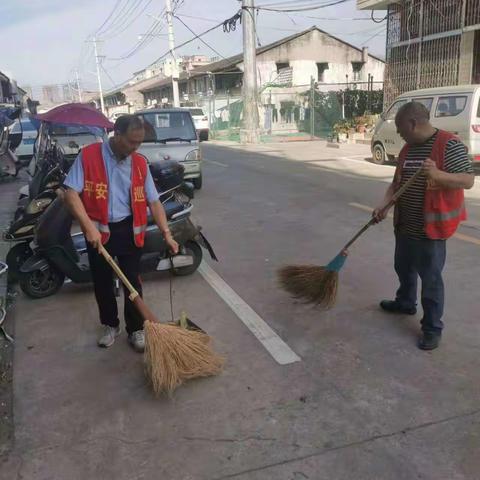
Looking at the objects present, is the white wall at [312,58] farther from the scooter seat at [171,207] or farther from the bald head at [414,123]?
the bald head at [414,123]

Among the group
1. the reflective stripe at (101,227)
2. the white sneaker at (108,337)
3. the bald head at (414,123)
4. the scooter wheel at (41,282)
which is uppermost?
the bald head at (414,123)

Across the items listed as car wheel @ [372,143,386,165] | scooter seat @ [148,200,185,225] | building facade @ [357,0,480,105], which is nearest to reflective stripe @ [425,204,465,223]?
scooter seat @ [148,200,185,225]

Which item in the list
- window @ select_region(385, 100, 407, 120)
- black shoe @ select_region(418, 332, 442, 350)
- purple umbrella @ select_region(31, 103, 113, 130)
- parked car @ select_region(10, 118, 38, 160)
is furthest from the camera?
parked car @ select_region(10, 118, 38, 160)

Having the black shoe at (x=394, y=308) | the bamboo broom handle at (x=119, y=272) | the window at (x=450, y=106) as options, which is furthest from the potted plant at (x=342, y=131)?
the bamboo broom handle at (x=119, y=272)

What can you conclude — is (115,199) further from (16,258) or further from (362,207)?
(362,207)

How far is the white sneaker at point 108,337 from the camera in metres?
3.94

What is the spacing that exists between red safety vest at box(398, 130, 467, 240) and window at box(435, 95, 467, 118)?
908cm

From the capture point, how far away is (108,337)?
13.0 feet

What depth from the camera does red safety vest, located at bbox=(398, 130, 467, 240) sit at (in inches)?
135

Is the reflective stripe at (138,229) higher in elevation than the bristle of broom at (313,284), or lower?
higher

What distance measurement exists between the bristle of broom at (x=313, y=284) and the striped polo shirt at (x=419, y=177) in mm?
739

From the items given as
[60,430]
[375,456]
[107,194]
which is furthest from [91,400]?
[375,456]

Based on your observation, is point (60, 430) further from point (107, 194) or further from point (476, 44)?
point (476, 44)

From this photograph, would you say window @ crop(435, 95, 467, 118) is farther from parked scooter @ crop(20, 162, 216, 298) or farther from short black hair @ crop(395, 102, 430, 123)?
short black hair @ crop(395, 102, 430, 123)
